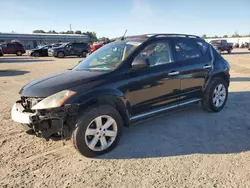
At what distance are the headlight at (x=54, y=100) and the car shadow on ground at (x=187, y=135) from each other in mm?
1035

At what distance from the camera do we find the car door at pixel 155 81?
398 cm

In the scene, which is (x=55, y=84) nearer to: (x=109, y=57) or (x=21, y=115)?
(x=21, y=115)

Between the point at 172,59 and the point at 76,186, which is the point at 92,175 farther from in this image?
the point at 172,59

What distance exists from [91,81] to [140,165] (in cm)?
140

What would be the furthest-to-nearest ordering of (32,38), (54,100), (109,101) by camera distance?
(32,38) → (109,101) → (54,100)

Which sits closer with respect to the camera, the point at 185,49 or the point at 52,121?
the point at 52,121

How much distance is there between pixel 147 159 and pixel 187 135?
1145mm

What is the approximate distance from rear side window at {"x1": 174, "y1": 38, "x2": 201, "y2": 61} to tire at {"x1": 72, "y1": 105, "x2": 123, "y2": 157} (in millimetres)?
1896

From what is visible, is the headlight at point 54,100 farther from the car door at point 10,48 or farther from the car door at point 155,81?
the car door at point 10,48

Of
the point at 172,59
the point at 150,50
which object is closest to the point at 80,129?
the point at 150,50

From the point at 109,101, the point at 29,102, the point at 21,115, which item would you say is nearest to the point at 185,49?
the point at 109,101

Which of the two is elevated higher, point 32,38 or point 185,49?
point 32,38

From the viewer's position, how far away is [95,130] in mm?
3521

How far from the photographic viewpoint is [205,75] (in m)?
5.16
